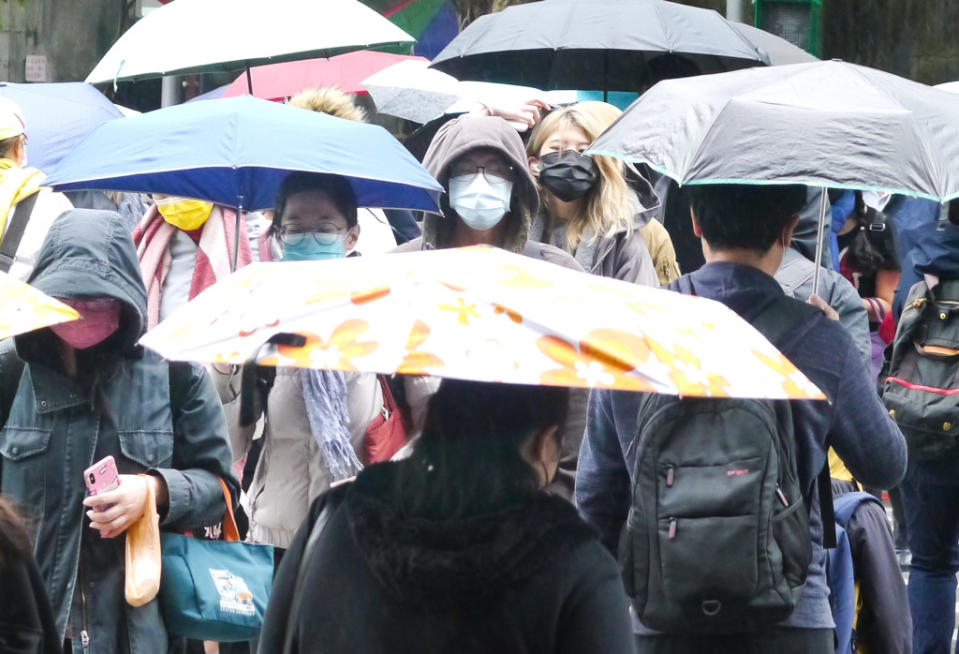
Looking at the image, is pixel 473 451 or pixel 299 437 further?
pixel 299 437

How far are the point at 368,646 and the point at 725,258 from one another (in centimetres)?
158

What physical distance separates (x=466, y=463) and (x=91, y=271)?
1718 mm

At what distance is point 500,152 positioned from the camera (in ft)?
18.0

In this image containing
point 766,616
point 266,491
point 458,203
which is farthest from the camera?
point 458,203

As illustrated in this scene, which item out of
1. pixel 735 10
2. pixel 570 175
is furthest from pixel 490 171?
pixel 735 10

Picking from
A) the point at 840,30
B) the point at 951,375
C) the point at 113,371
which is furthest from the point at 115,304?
the point at 840,30

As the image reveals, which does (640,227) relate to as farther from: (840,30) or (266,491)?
(840,30)

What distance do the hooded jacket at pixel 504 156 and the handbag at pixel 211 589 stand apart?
155 cm

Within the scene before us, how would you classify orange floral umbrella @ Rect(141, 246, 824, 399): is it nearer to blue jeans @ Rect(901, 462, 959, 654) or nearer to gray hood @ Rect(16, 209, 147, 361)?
gray hood @ Rect(16, 209, 147, 361)

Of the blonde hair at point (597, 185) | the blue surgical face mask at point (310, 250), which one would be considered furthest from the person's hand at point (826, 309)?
the blonde hair at point (597, 185)

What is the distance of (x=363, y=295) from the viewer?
2.62m

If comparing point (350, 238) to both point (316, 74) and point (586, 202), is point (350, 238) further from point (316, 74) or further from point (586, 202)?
point (316, 74)

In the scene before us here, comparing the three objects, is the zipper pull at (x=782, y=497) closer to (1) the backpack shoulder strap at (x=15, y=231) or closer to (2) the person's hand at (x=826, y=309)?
(2) the person's hand at (x=826, y=309)

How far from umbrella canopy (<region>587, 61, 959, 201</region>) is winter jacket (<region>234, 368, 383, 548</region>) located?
1091 millimetres
